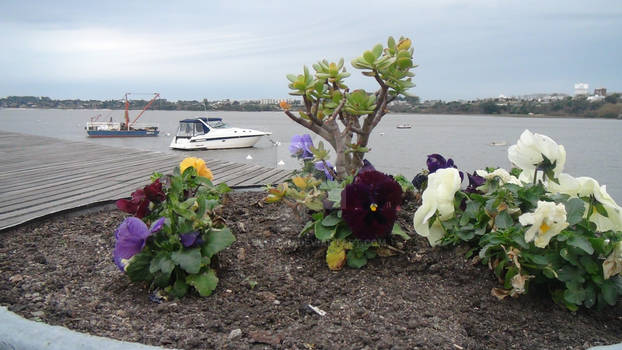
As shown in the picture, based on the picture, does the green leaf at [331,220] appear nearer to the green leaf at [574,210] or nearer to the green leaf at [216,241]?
the green leaf at [216,241]

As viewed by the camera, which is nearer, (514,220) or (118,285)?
(514,220)

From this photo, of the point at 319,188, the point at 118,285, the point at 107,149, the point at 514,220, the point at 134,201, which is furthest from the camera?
the point at 107,149

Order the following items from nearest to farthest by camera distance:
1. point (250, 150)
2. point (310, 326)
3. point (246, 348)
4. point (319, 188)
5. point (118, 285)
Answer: point (246, 348), point (310, 326), point (118, 285), point (319, 188), point (250, 150)

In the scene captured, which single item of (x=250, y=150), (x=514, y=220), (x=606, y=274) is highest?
(x=514, y=220)

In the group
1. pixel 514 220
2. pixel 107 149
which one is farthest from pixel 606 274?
pixel 107 149

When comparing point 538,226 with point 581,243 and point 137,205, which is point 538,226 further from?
point 137,205

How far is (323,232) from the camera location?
1.96m

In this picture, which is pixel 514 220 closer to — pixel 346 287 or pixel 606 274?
pixel 606 274

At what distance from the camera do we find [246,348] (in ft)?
4.46

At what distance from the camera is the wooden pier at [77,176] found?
3.25m

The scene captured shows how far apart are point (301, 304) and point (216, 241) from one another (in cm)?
39

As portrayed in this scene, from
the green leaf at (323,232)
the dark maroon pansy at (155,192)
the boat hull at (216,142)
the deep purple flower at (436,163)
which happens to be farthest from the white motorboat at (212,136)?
the green leaf at (323,232)

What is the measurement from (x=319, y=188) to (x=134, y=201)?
82 centimetres

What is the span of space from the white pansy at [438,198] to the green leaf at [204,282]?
78 cm
